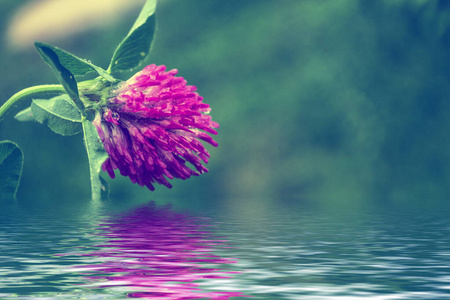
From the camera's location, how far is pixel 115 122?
230cm

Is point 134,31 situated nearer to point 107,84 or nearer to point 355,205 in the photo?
point 107,84

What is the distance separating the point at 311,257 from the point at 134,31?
1.73 m

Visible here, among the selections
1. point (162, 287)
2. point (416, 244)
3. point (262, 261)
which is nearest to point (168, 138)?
point (162, 287)

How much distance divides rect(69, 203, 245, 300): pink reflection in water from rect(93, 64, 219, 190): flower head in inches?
16.8

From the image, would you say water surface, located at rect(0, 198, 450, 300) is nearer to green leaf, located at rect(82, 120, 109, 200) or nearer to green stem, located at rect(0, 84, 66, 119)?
green leaf, located at rect(82, 120, 109, 200)

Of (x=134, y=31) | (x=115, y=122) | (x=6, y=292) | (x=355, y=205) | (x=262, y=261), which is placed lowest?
(x=6, y=292)

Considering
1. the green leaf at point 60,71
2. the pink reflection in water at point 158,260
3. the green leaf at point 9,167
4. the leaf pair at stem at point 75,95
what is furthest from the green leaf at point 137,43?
the pink reflection in water at point 158,260

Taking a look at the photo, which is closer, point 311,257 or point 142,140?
point 142,140

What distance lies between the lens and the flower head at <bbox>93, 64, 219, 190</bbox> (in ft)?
7.43

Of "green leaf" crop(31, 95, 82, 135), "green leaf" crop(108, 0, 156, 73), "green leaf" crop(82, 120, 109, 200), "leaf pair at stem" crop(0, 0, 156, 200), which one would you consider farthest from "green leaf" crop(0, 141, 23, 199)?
"green leaf" crop(108, 0, 156, 73)

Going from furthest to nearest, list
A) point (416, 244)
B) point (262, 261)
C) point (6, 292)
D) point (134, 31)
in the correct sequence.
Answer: point (416, 244) < point (262, 261) < point (6, 292) < point (134, 31)

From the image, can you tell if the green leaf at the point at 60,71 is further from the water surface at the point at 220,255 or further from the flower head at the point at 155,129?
the water surface at the point at 220,255

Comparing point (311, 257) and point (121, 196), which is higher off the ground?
point (121, 196)

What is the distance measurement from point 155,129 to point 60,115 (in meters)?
0.32
